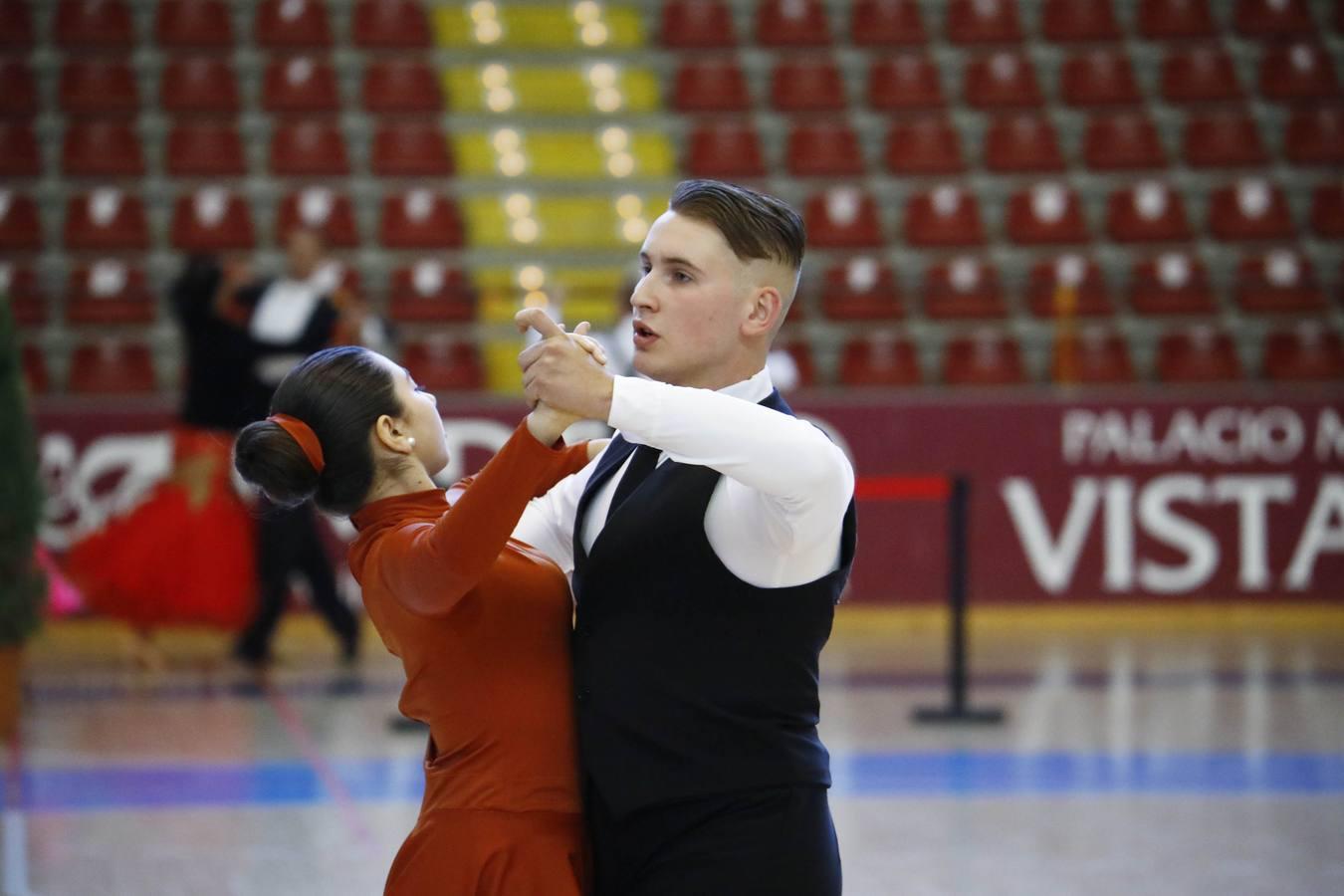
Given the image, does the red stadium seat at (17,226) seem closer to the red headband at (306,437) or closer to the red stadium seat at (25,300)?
the red stadium seat at (25,300)

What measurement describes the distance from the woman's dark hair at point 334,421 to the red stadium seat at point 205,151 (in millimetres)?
10488

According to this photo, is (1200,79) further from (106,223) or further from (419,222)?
(106,223)

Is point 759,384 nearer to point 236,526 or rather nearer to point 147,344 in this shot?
point 236,526

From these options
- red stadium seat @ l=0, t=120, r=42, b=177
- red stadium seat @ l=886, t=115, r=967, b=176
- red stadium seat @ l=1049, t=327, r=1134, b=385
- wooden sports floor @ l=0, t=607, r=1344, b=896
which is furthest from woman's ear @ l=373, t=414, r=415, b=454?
red stadium seat @ l=0, t=120, r=42, b=177

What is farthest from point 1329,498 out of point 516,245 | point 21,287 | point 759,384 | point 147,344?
point 759,384

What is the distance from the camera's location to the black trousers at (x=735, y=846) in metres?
2.07

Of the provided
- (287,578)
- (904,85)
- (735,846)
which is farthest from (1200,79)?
(735,846)

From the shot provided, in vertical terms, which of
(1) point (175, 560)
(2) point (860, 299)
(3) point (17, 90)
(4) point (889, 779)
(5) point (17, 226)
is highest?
(3) point (17, 90)

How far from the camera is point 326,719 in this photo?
286 inches

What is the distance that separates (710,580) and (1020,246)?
10.7 metres

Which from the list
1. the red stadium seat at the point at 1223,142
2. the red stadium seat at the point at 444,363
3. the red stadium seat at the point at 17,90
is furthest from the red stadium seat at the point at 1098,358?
the red stadium seat at the point at 17,90

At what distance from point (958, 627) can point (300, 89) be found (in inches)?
290

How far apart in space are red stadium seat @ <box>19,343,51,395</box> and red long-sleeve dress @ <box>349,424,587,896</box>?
9.01 meters

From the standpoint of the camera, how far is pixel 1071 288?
1157 cm
